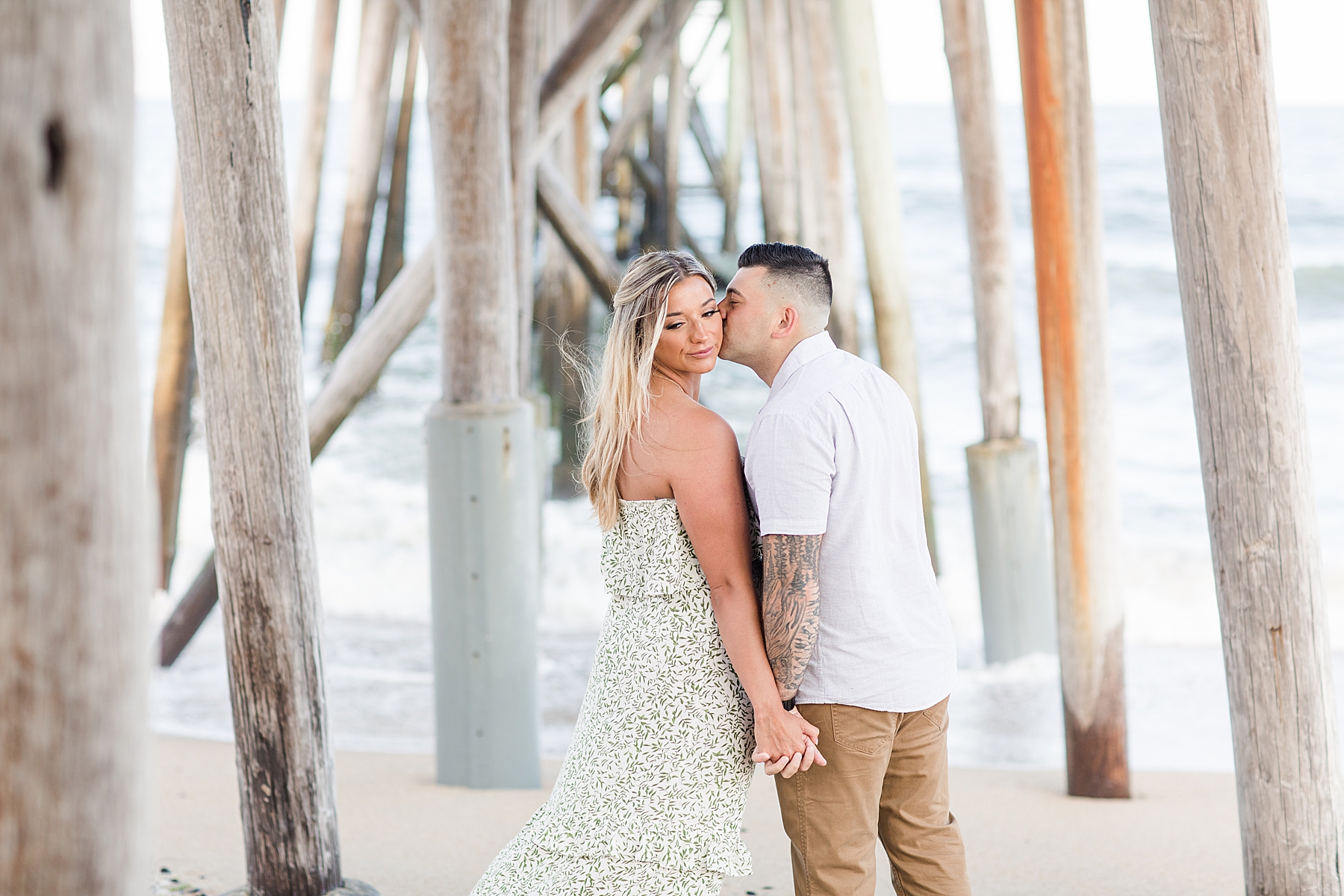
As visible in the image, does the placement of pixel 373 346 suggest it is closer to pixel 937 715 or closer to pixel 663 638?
pixel 663 638

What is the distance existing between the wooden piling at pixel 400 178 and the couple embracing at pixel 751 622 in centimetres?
777

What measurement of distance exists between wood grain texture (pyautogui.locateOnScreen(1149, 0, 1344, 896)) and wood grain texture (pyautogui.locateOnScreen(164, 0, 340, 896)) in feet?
5.12

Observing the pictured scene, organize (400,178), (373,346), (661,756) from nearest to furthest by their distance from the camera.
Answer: (661,756) → (373,346) → (400,178)

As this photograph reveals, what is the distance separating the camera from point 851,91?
196 inches

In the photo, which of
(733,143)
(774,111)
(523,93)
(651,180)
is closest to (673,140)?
(651,180)

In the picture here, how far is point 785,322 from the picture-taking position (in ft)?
6.28

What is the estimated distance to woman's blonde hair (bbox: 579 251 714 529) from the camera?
184cm

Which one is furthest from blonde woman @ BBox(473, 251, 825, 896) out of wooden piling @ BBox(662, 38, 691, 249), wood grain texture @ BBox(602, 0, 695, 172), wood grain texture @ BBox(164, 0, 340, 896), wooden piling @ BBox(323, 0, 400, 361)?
wooden piling @ BBox(662, 38, 691, 249)

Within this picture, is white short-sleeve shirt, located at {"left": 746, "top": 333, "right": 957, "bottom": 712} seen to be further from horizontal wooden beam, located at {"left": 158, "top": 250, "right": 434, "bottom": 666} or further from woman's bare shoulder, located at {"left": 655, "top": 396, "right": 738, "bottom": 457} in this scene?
horizontal wooden beam, located at {"left": 158, "top": 250, "right": 434, "bottom": 666}

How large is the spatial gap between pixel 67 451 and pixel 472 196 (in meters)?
2.12

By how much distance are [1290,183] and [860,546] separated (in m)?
24.7

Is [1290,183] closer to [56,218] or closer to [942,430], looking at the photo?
[942,430]

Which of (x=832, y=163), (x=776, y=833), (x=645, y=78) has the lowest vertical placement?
(x=776, y=833)

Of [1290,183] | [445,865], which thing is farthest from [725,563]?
[1290,183]
